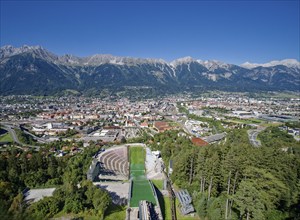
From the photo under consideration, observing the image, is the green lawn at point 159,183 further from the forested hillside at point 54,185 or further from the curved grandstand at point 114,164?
the forested hillside at point 54,185

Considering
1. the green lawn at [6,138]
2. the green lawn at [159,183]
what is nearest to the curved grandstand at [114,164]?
the green lawn at [159,183]

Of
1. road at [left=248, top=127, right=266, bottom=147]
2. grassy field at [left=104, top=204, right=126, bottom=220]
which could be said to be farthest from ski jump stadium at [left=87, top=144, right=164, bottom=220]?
road at [left=248, top=127, right=266, bottom=147]

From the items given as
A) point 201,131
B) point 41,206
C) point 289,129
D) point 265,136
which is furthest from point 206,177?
point 289,129

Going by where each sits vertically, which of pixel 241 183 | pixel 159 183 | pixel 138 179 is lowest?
pixel 138 179

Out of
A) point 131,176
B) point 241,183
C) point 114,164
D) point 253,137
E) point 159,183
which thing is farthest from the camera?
point 253,137

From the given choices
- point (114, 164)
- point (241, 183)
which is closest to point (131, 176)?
point (114, 164)

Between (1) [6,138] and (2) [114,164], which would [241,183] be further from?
(1) [6,138]

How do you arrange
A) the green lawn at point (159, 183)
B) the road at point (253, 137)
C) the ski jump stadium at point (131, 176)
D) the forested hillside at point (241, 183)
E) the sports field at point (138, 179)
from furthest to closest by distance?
1. the road at point (253, 137)
2. the green lawn at point (159, 183)
3. the sports field at point (138, 179)
4. the ski jump stadium at point (131, 176)
5. the forested hillside at point (241, 183)

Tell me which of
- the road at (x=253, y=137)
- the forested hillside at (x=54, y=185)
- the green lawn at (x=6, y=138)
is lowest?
the road at (x=253, y=137)
